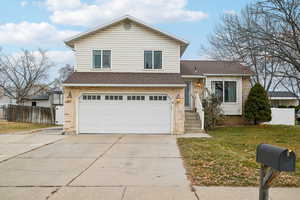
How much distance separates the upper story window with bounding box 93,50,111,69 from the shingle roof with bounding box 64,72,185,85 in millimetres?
523

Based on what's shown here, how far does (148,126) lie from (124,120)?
54.7 inches

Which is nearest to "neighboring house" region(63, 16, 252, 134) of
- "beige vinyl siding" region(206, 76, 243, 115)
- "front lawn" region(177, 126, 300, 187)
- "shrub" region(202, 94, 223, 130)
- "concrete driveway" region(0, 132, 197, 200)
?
"shrub" region(202, 94, 223, 130)

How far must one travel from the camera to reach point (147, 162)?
26.3 ft

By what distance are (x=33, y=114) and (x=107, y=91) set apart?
1199cm

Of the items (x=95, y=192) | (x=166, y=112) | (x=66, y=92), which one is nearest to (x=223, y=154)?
(x=95, y=192)

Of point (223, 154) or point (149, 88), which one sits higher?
point (149, 88)

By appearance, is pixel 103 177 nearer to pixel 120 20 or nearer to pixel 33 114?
pixel 120 20

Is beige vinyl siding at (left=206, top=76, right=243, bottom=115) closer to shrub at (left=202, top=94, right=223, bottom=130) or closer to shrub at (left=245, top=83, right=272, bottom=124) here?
shrub at (left=245, top=83, right=272, bottom=124)

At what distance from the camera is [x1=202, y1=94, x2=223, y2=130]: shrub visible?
17438mm

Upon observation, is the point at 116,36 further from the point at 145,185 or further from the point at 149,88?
the point at 145,185

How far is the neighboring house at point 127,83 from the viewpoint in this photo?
15.5m

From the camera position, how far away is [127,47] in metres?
16.5

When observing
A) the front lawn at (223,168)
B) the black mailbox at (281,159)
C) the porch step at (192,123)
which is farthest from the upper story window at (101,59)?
the black mailbox at (281,159)

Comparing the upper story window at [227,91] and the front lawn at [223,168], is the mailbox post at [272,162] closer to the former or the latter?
the front lawn at [223,168]
